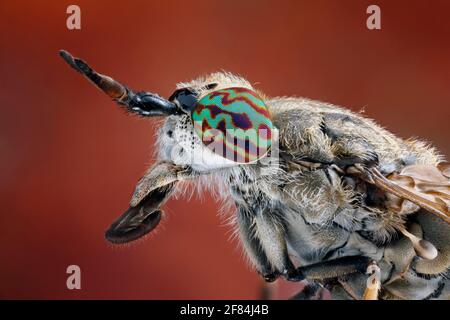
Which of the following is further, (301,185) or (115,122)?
(115,122)

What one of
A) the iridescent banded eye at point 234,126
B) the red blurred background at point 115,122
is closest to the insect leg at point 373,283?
the iridescent banded eye at point 234,126

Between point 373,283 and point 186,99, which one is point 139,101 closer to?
point 186,99

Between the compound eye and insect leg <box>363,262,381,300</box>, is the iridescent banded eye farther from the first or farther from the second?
insect leg <box>363,262,381,300</box>

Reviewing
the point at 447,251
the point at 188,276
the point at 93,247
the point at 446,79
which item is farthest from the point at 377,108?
the point at 447,251

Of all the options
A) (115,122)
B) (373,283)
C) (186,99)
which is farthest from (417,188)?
(115,122)

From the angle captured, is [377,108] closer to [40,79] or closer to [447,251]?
[40,79]

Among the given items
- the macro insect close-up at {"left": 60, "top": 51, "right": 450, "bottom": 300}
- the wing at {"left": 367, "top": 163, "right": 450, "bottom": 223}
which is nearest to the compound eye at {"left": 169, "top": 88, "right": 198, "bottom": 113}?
the macro insect close-up at {"left": 60, "top": 51, "right": 450, "bottom": 300}
